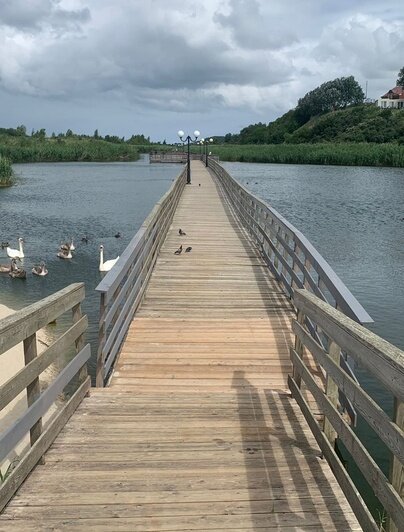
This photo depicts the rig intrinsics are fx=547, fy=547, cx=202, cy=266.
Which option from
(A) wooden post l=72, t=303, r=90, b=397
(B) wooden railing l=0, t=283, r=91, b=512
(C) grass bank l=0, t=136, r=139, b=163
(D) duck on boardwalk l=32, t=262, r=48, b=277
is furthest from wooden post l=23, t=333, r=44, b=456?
(C) grass bank l=0, t=136, r=139, b=163

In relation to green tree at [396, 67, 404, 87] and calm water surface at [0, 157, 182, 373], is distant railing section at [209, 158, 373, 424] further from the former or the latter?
green tree at [396, 67, 404, 87]

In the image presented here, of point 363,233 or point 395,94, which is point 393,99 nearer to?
point 395,94

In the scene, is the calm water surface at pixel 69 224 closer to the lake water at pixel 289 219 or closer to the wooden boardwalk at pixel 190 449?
the lake water at pixel 289 219

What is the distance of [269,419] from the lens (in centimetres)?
408

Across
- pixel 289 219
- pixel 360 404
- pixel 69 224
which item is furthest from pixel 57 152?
pixel 360 404

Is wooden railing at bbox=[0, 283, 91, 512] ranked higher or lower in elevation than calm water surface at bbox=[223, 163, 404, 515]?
higher

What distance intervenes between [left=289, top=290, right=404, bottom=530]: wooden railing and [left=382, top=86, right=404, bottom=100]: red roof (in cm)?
15416

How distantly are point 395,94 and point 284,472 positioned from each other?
15650 centimetres

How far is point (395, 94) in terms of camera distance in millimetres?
144000

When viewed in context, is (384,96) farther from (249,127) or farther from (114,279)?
(114,279)

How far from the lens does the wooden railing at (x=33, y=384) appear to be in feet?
9.30

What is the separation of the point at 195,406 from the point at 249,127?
167 meters

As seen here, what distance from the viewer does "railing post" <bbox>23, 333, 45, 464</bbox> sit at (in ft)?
10.4

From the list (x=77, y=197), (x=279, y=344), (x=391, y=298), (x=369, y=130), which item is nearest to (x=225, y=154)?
(x=369, y=130)
